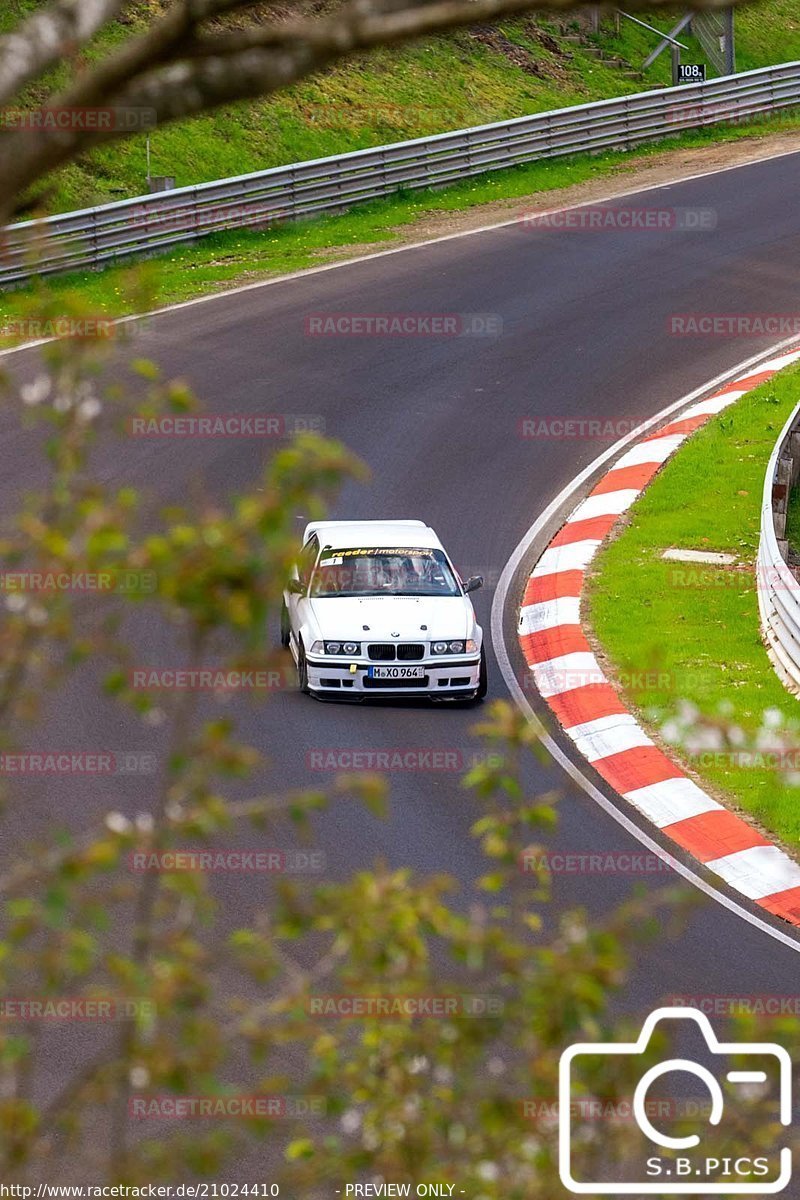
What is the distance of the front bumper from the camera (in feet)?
47.8

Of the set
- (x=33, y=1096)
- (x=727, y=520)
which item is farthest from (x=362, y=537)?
(x=33, y=1096)

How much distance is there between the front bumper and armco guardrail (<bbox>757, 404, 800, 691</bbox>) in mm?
2985

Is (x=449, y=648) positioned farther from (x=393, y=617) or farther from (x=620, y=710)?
(x=620, y=710)

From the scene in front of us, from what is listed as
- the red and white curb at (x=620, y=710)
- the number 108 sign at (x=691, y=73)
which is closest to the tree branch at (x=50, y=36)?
the red and white curb at (x=620, y=710)

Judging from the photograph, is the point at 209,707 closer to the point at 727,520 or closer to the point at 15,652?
the point at 727,520

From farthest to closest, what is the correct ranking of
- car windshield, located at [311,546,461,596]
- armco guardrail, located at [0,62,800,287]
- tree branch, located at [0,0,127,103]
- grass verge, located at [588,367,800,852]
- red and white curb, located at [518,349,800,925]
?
armco guardrail, located at [0,62,800,287]
car windshield, located at [311,546,461,596]
grass verge, located at [588,367,800,852]
red and white curb, located at [518,349,800,925]
tree branch, located at [0,0,127,103]

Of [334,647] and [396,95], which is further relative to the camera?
[396,95]

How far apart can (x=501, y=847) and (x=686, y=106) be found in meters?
34.1

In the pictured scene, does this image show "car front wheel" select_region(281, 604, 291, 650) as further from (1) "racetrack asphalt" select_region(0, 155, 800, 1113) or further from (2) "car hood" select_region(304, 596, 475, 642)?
(1) "racetrack asphalt" select_region(0, 155, 800, 1113)

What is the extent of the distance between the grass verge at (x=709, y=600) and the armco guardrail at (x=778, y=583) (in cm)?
16

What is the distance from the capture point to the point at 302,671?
14.6 meters

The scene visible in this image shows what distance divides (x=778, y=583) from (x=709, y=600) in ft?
5.43

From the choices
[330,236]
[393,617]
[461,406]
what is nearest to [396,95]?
[330,236]

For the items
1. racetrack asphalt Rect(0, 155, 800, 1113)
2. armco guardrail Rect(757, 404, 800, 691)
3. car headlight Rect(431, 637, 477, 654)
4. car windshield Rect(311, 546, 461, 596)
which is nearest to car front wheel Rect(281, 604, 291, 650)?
car windshield Rect(311, 546, 461, 596)
